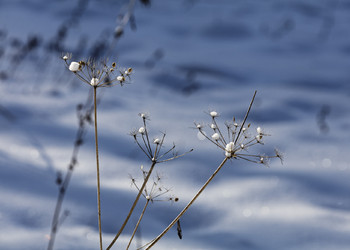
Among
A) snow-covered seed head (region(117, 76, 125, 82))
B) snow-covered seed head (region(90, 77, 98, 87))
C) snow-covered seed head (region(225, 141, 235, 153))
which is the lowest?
snow-covered seed head (region(225, 141, 235, 153))

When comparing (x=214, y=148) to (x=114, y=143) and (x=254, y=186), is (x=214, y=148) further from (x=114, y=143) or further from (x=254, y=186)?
(x=114, y=143)

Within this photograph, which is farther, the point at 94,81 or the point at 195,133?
the point at 195,133

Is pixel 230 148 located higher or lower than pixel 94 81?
lower

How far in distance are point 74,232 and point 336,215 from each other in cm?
272

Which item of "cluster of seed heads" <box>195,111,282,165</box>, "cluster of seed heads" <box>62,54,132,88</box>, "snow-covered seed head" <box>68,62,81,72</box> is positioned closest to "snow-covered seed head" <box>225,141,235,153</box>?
"cluster of seed heads" <box>195,111,282,165</box>

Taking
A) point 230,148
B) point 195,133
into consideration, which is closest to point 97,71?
point 230,148

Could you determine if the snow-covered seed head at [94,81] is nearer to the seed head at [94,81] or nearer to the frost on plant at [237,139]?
the seed head at [94,81]

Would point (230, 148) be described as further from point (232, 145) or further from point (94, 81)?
point (94, 81)

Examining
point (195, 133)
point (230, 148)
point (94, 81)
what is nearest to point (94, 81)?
point (94, 81)

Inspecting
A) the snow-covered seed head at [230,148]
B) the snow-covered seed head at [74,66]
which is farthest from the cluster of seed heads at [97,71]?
the snow-covered seed head at [230,148]

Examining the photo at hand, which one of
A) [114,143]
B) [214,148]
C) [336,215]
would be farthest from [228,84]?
[336,215]

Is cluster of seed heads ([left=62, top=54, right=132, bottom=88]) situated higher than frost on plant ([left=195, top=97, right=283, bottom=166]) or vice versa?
cluster of seed heads ([left=62, top=54, right=132, bottom=88])

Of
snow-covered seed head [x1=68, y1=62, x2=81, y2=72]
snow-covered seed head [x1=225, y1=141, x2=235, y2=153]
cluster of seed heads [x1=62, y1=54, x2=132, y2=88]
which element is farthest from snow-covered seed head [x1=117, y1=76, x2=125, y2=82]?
snow-covered seed head [x1=225, y1=141, x2=235, y2=153]

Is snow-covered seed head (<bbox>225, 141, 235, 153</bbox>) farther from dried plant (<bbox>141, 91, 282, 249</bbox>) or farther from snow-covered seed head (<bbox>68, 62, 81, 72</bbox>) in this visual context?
snow-covered seed head (<bbox>68, 62, 81, 72</bbox>)
